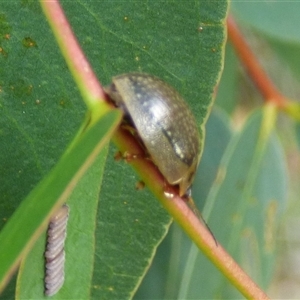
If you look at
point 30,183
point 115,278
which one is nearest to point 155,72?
point 30,183

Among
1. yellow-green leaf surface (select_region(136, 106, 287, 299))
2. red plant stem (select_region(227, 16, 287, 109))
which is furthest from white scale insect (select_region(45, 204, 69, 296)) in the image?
red plant stem (select_region(227, 16, 287, 109))

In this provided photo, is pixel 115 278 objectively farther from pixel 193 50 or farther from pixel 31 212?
pixel 31 212

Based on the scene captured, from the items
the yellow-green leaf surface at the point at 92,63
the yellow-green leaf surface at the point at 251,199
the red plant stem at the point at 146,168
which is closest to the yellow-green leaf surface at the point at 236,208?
the yellow-green leaf surface at the point at 251,199

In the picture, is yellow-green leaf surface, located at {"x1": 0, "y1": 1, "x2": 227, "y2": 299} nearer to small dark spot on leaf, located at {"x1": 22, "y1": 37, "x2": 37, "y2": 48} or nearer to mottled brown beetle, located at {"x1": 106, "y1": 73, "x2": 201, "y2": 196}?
small dark spot on leaf, located at {"x1": 22, "y1": 37, "x2": 37, "y2": 48}

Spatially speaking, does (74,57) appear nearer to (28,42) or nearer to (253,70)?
(28,42)

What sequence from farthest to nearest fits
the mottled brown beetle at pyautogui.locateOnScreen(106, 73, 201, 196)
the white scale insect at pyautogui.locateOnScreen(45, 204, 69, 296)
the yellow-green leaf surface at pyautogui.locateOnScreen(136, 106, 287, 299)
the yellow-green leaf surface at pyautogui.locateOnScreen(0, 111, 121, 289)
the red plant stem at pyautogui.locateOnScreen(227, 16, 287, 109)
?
the red plant stem at pyautogui.locateOnScreen(227, 16, 287, 109) < the yellow-green leaf surface at pyautogui.locateOnScreen(136, 106, 287, 299) < the mottled brown beetle at pyautogui.locateOnScreen(106, 73, 201, 196) < the white scale insect at pyautogui.locateOnScreen(45, 204, 69, 296) < the yellow-green leaf surface at pyautogui.locateOnScreen(0, 111, 121, 289)

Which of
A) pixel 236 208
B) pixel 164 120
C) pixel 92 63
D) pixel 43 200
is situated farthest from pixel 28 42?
pixel 236 208

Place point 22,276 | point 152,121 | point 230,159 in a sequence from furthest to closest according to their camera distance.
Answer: point 230,159, point 152,121, point 22,276
